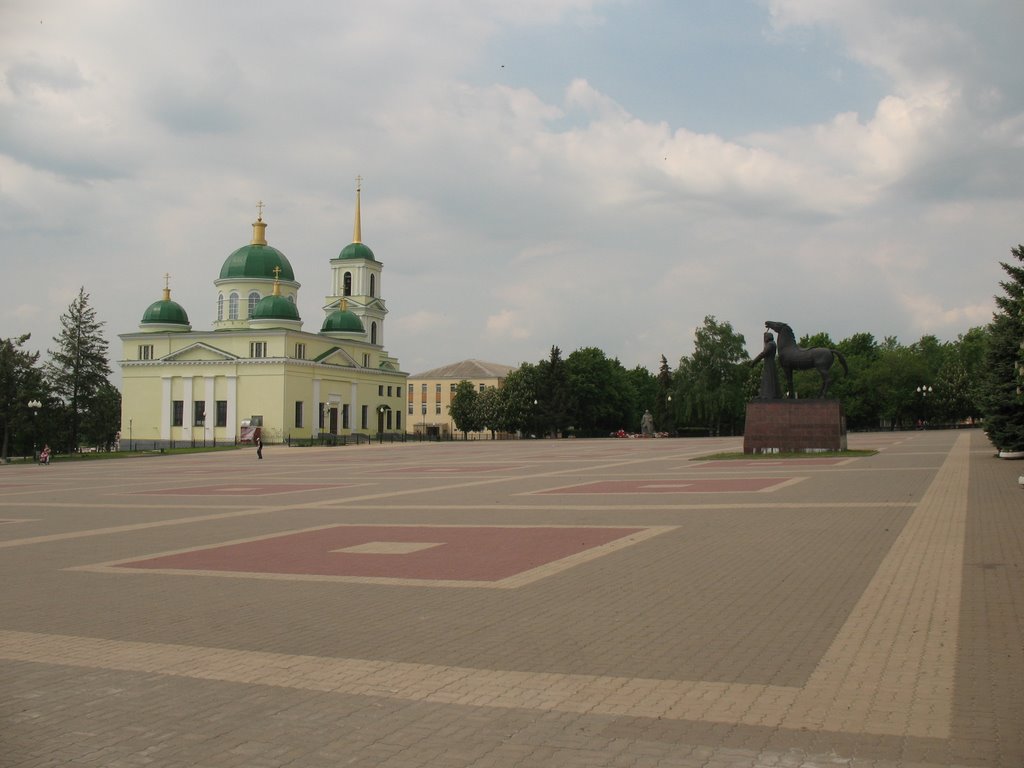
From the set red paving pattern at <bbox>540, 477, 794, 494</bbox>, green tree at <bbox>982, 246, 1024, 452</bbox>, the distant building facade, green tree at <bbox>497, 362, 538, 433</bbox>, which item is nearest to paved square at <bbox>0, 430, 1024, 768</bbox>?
red paving pattern at <bbox>540, 477, 794, 494</bbox>

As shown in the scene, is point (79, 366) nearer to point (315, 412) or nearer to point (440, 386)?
point (315, 412)

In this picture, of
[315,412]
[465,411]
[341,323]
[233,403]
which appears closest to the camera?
[233,403]

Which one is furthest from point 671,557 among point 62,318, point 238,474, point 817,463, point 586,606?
point 62,318

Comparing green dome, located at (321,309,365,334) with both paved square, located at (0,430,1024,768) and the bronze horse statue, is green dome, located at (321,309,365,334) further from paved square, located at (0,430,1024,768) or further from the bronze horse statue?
paved square, located at (0,430,1024,768)

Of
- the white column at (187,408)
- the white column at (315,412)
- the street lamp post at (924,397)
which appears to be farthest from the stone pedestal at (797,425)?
the street lamp post at (924,397)

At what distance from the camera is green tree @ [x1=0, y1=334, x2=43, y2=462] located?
231ft

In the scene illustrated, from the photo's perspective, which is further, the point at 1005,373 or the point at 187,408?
the point at 187,408

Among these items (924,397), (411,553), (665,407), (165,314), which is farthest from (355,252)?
(411,553)

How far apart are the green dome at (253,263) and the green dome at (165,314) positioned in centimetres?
609

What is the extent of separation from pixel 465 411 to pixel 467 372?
2503cm

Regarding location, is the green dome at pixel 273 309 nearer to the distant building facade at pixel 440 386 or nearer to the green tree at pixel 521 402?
the green tree at pixel 521 402

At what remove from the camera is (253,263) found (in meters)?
102

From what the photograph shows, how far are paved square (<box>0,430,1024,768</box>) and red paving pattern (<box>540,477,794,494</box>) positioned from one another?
5.12m

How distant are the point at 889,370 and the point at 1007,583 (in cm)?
11199
